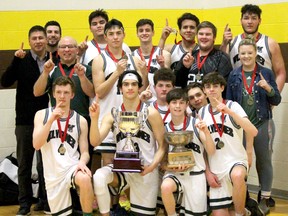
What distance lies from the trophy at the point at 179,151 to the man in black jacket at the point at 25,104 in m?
1.65

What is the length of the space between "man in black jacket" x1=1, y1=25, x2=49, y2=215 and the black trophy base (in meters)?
1.36

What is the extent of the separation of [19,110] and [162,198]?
1855 mm

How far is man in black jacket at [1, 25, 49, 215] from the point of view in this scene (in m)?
6.78

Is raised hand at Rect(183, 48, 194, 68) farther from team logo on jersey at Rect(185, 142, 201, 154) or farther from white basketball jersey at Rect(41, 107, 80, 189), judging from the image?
white basketball jersey at Rect(41, 107, 80, 189)

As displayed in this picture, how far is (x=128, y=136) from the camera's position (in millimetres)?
5926

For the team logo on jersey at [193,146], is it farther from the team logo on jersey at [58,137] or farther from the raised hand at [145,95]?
the team logo on jersey at [58,137]

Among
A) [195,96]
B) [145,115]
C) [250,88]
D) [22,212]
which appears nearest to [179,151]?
[145,115]

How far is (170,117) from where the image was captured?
6.16 m

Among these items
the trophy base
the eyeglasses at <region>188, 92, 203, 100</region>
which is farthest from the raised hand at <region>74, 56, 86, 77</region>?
the trophy base

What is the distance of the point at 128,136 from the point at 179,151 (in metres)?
0.47

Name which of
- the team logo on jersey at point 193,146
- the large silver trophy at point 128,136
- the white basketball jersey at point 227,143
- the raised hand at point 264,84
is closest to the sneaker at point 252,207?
the white basketball jersey at point 227,143

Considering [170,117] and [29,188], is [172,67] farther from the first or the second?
[29,188]

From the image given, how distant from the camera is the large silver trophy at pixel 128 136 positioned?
19.1ft

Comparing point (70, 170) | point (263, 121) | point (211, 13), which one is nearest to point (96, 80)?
point (70, 170)
